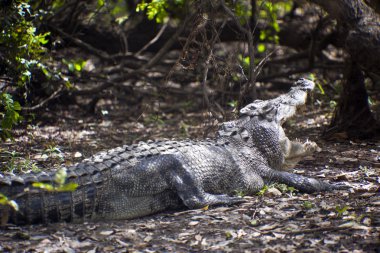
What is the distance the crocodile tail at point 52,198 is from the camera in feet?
14.7

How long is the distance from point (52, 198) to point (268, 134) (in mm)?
2479

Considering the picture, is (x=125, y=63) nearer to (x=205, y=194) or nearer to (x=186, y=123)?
(x=186, y=123)

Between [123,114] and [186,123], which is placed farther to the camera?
[123,114]

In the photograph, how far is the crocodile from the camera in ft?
15.0

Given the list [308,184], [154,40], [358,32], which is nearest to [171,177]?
[308,184]

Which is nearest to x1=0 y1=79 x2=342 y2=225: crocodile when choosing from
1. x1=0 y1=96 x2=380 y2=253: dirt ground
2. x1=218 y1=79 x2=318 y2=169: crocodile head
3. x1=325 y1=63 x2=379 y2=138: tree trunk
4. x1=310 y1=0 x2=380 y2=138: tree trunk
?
x1=218 y1=79 x2=318 y2=169: crocodile head

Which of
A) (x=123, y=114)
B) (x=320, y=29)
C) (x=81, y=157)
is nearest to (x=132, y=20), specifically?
(x=123, y=114)

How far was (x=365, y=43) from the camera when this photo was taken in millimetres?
6246

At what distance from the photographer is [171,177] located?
16.7 ft

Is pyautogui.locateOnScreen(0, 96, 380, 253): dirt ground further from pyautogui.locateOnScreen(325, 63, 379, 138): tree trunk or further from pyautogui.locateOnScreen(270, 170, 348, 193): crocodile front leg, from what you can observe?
pyautogui.locateOnScreen(325, 63, 379, 138): tree trunk

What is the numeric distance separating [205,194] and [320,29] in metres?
5.13

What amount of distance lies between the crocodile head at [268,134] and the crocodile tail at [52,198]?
171 centimetres

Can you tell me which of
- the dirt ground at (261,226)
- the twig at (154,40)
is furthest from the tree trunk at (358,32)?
the twig at (154,40)

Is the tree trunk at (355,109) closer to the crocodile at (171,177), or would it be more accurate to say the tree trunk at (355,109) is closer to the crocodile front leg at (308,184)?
the crocodile at (171,177)
